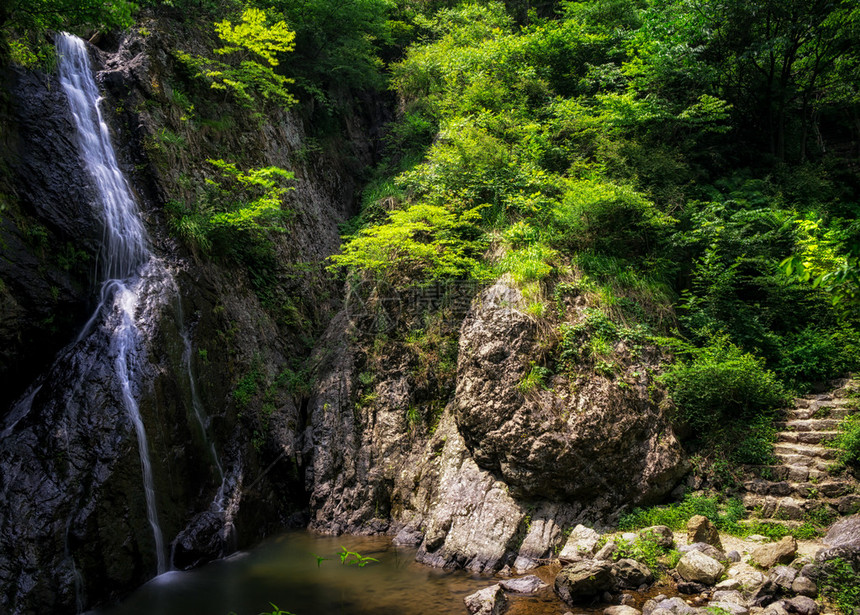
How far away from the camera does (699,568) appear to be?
5.93 metres

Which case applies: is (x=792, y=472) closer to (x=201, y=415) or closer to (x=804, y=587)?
(x=804, y=587)

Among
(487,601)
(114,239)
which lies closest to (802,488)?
(487,601)

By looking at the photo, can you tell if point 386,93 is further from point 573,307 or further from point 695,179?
point 573,307

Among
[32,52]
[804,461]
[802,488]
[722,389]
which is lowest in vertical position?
[802,488]

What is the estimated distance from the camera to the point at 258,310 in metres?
11.8

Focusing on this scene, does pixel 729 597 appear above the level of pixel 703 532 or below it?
below

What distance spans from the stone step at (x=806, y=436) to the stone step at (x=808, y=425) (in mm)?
97

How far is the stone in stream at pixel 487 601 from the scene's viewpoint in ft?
19.4

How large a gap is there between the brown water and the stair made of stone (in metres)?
3.52

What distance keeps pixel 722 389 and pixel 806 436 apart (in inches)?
52.9

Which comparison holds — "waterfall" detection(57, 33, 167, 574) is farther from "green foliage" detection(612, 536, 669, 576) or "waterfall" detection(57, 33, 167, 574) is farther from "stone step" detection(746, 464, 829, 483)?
"stone step" detection(746, 464, 829, 483)

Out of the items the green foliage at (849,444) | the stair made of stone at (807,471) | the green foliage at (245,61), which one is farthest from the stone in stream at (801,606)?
the green foliage at (245,61)

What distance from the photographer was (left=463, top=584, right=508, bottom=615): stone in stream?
5.90 meters

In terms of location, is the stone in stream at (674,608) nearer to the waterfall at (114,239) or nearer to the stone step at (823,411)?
the stone step at (823,411)
